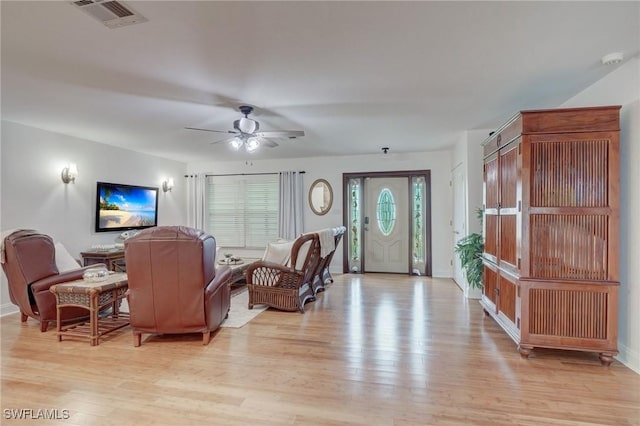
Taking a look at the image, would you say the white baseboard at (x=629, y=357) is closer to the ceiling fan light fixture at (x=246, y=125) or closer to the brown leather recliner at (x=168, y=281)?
the brown leather recliner at (x=168, y=281)

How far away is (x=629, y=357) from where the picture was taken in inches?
105

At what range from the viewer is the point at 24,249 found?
11.2 ft

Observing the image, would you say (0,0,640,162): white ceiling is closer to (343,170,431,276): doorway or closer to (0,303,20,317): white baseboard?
(0,303,20,317): white baseboard

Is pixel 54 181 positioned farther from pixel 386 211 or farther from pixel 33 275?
pixel 386 211

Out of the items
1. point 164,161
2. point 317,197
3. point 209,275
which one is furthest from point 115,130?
point 317,197

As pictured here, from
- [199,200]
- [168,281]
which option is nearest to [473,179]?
[168,281]

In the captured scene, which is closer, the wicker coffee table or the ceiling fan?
Answer: the wicker coffee table

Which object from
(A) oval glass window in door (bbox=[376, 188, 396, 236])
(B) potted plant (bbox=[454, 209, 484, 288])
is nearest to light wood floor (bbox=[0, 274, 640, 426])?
(B) potted plant (bbox=[454, 209, 484, 288])

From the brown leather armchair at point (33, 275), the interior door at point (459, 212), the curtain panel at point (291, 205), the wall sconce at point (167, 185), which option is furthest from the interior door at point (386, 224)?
the brown leather armchair at point (33, 275)

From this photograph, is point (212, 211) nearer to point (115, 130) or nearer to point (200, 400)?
point (115, 130)

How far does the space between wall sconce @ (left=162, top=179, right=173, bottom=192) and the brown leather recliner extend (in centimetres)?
419

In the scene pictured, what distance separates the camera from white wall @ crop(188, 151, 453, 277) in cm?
640

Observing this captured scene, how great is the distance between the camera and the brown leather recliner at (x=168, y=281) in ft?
9.86

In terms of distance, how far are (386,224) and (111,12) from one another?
5.75m
